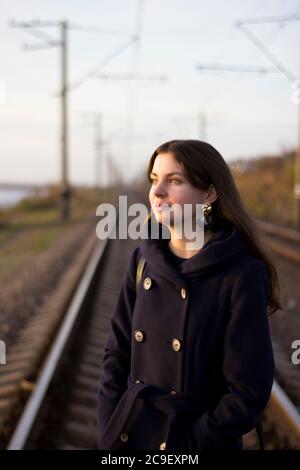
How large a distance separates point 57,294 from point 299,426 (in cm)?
554

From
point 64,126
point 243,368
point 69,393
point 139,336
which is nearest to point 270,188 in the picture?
point 64,126

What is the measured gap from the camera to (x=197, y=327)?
189 cm

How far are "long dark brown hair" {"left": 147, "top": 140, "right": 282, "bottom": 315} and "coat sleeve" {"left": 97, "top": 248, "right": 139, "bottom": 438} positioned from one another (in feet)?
1.26

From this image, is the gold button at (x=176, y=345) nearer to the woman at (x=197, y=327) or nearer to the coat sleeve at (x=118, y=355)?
the woman at (x=197, y=327)

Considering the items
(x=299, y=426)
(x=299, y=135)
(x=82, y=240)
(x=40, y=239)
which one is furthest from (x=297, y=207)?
(x=299, y=426)

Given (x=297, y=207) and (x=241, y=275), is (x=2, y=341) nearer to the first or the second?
(x=241, y=275)

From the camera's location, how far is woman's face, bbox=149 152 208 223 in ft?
6.40

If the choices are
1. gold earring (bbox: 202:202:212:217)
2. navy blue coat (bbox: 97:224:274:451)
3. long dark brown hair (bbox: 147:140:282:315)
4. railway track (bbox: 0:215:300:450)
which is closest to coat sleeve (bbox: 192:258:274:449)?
navy blue coat (bbox: 97:224:274:451)

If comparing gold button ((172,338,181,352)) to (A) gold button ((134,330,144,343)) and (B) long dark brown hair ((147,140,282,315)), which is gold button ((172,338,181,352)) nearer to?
(A) gold button ((134,330,144,343))

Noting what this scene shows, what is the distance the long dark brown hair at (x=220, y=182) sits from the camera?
194cm

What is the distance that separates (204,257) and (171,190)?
245 mm

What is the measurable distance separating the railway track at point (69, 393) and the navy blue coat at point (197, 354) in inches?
67.3
